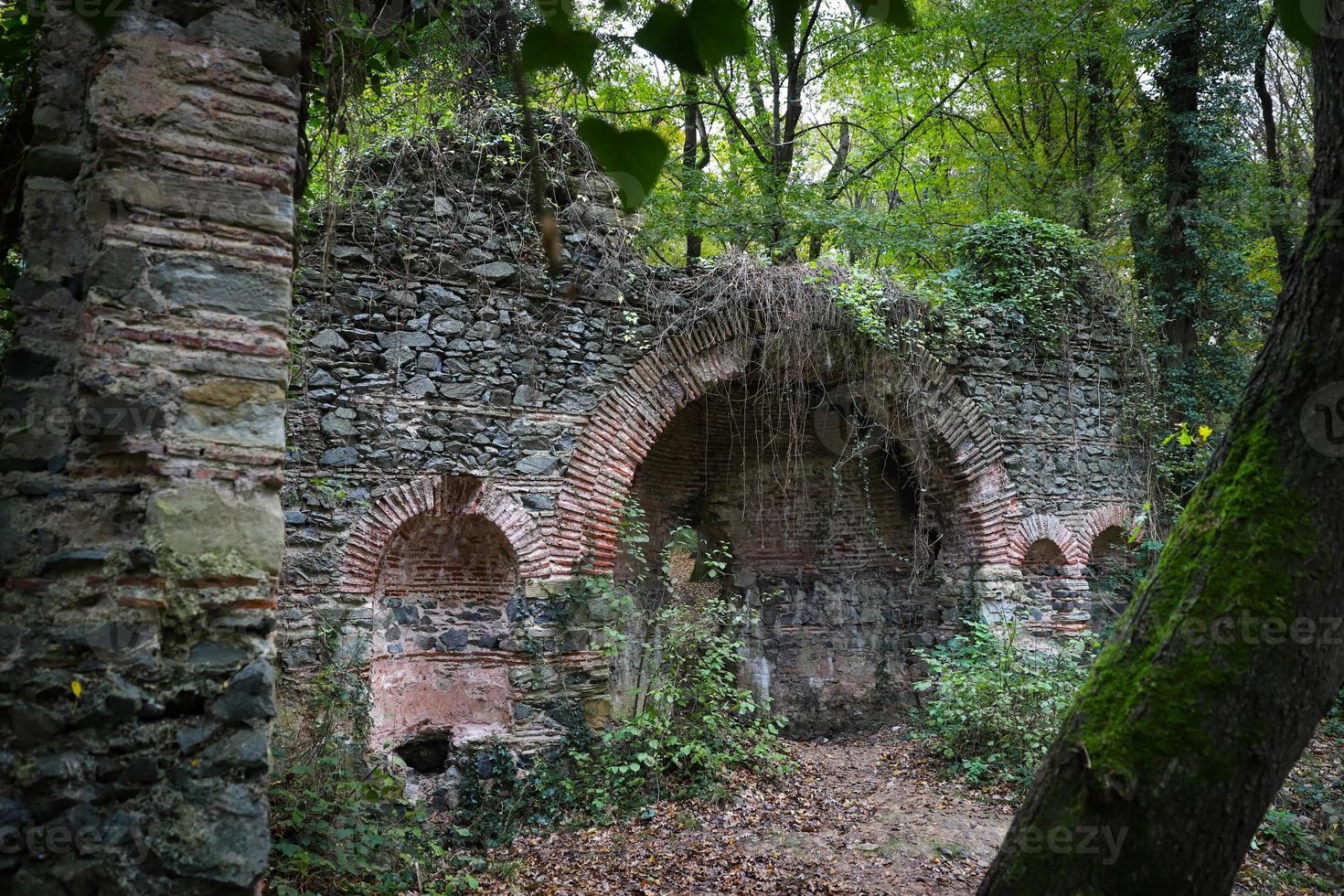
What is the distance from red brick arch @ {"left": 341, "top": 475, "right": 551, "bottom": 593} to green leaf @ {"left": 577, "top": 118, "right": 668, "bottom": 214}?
17.4 feet

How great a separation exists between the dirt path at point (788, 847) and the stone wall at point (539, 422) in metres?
1.04

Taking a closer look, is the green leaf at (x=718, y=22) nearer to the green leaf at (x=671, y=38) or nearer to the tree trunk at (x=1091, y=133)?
the green leaf at (x=671, y=38)

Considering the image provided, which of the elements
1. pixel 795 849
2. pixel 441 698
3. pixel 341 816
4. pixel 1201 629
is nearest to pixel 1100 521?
pixel 795 849

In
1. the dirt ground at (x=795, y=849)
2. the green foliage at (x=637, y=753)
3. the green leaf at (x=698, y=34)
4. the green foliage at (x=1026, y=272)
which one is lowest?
the dirt ground at (x=795, y=849)

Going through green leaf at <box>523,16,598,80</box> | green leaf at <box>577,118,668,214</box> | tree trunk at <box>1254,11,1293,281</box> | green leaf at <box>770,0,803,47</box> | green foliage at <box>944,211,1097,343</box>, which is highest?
tree trunk at <box>1254,11,1293,281</box>

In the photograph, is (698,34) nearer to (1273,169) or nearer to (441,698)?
(441,698)

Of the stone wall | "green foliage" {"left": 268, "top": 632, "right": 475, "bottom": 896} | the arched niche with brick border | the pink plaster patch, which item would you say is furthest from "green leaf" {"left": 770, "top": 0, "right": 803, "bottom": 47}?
the pink plaster patch

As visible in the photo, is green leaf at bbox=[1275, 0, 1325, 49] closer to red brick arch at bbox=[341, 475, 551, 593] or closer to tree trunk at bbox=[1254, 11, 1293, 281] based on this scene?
red brick arch at bbox=[341, 475, 551, 593]

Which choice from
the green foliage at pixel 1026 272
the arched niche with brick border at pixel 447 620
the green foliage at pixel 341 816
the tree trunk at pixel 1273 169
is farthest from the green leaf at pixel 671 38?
the tree trunk at pixel 1273 169

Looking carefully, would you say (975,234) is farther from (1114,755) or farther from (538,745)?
(1114,755)

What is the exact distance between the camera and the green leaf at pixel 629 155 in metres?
0.94

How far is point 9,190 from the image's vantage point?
3.00 meters

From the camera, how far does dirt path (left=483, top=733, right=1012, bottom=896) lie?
4.78 m

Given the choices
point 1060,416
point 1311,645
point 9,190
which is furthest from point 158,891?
point 1060,416
